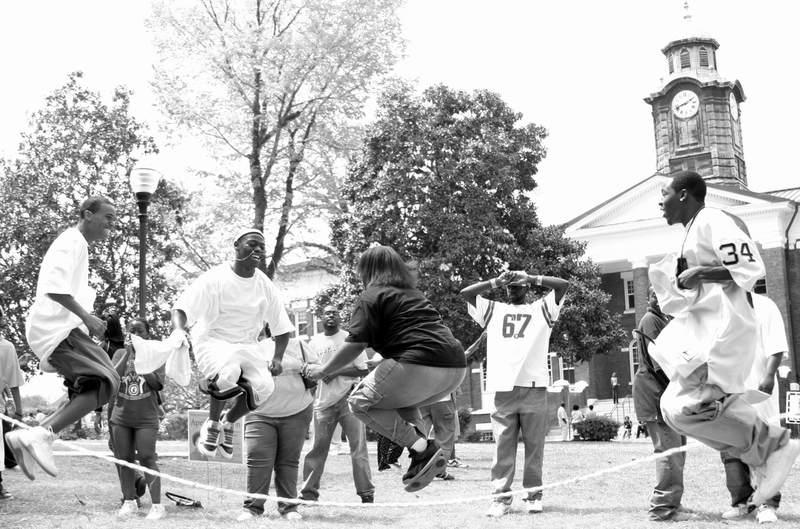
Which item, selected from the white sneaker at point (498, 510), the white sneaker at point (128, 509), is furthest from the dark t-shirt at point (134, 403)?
the white sneaker at point (498, 510)

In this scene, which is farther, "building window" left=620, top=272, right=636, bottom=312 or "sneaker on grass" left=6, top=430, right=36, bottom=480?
"building window" left=620, top=272, right=636, bottom=312

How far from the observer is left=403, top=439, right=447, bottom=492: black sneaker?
22.2 feet

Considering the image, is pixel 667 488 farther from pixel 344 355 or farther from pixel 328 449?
pixel 328 449

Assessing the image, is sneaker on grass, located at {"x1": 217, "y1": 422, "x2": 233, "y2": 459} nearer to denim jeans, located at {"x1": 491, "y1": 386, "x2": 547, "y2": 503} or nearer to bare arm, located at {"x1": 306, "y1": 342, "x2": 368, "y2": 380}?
bare arm, located at {"x1": 306, "y1": 342, "x2": 368, "y2": 380}

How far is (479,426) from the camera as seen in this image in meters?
42.9

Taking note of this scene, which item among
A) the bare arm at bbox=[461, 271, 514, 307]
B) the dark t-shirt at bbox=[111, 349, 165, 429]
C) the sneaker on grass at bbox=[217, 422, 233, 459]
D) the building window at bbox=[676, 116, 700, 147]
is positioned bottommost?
the sneaker on grass at bbox=[217, 422, 233, 459]

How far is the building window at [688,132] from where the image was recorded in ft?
201

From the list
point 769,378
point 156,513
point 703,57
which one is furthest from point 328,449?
point 703,57

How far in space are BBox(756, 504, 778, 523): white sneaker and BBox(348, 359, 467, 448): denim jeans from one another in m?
2.73

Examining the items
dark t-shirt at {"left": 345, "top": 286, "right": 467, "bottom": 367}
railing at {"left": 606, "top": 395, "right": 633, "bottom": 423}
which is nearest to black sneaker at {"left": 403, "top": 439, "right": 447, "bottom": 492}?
dark t-shirt at {"left": 345, "top": 286, "right": 467, "bottom": 367}

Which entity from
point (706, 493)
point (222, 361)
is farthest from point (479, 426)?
point (222, 361)

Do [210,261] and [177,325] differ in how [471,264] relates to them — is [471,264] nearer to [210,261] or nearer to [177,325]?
[210,261]

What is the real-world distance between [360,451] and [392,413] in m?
2.92

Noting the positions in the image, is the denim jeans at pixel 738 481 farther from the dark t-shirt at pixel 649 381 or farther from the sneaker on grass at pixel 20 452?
the sneaker on grass at pixel 20 452
